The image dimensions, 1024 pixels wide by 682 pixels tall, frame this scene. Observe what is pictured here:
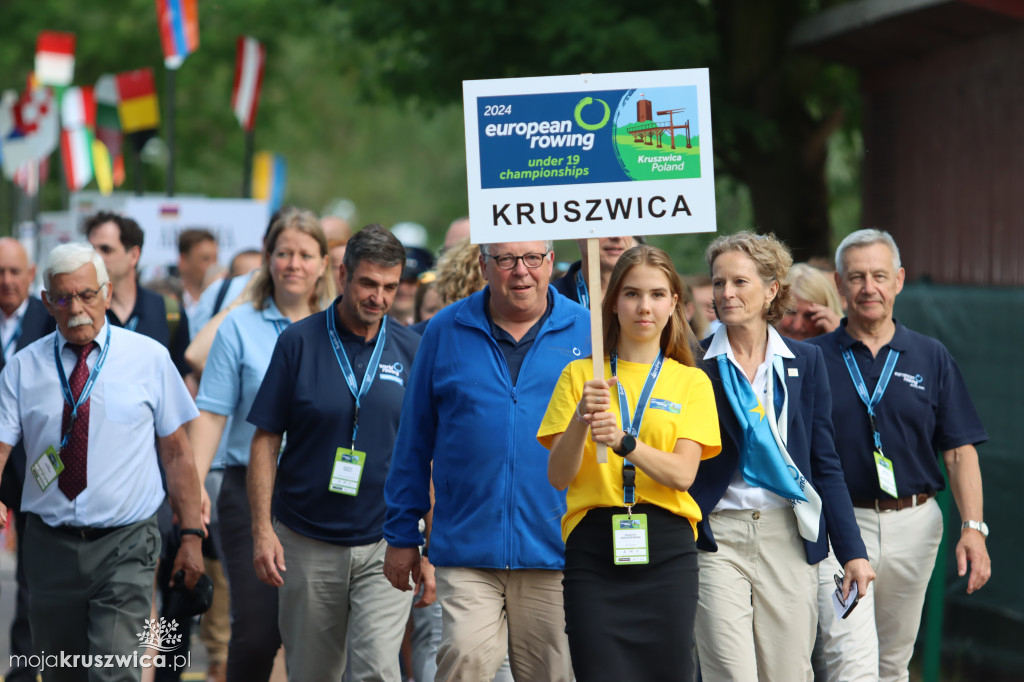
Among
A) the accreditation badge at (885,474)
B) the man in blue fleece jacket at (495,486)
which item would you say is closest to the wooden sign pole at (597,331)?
the man in blue fleece jacket at (495,486)

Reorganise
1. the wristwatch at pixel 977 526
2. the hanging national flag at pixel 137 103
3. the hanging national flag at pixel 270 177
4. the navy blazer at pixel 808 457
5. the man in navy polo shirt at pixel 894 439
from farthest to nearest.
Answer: the hanging national flag at pixel 270 177 < the hanging national flag at pixel 137 103 < the wristwatch at pixel 977 526 < the man in navy polo shirt at pixel 894 439 < the navy blazer at pixel 808 457

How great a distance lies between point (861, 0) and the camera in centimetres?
1178

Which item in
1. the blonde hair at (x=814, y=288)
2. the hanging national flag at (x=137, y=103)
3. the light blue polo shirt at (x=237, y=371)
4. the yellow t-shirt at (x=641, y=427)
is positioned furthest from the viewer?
the hanging national flag at (x=137, y=103)

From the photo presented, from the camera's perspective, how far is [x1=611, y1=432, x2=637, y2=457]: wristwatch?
472 cm

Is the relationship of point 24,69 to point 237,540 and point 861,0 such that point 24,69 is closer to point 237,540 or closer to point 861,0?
point 861,0

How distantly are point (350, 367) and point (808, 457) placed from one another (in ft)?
6.73

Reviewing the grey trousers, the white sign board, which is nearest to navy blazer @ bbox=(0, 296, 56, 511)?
the grey trousers

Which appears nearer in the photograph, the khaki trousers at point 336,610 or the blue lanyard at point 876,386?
the khaki trousers at point 336,610

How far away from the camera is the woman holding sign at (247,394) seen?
6.64 meters

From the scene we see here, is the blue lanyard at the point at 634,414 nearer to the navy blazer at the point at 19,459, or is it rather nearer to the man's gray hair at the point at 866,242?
the man's gray hair at the point at 866,242

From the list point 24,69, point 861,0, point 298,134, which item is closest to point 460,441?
point 861,0

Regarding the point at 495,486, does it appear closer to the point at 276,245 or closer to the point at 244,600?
the point at 244,600

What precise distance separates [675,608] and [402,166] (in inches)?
1867

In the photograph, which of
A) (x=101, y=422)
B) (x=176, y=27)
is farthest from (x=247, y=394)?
(x=176, y=27)
